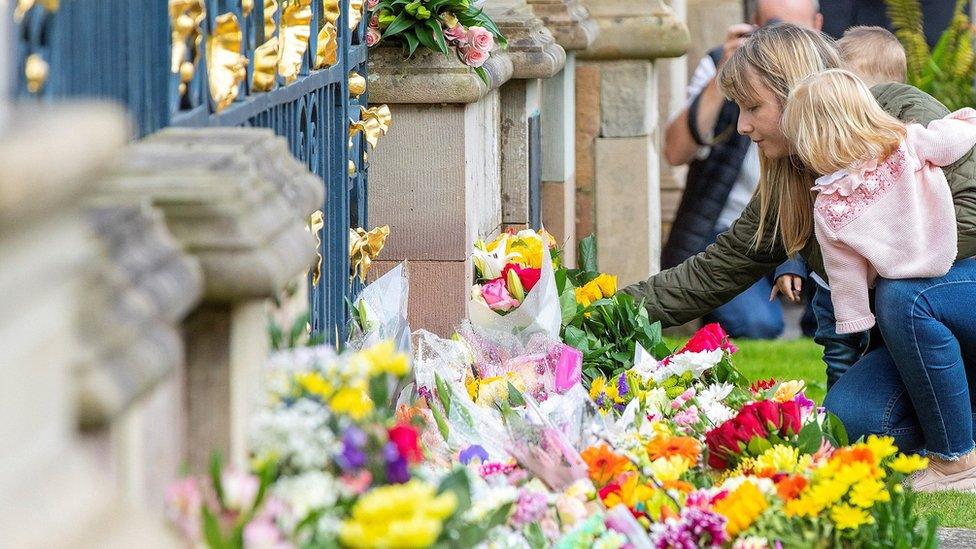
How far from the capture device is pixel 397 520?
130 cm

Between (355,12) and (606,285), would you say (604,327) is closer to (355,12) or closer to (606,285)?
(606,285)

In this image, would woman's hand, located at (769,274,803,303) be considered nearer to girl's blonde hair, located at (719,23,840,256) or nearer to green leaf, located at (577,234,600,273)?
green leaf, located at (577,234,600,273)

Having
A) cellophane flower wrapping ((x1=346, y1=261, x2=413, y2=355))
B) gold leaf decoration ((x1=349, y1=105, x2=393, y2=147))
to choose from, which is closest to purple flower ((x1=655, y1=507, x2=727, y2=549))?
cellophane flower wrapping ((x1=346, y1=261, x2=413, y2=355))

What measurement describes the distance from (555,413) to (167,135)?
119cm

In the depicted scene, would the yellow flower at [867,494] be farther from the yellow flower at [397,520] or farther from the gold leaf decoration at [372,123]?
the gold leaf decoration at [372,123]

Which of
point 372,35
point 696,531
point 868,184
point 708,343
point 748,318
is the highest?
point 372,35

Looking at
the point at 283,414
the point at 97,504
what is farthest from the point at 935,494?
the point at 97,504

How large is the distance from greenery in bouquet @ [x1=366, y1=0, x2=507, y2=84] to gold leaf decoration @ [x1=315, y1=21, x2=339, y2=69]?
0.67 m

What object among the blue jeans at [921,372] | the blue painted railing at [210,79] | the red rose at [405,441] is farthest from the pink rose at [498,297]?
the red rose at [405,441]

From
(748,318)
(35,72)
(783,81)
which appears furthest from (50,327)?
(748,318)

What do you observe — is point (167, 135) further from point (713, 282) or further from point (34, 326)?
point (713, 282)

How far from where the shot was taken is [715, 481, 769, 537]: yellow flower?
2191 mm

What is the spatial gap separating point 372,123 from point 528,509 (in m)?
1.38

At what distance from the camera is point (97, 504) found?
1.05 metres
